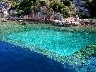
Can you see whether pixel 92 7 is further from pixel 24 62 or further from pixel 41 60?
pixel 24 62

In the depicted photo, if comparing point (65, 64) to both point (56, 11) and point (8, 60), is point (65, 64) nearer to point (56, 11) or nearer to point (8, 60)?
point (8, 60)

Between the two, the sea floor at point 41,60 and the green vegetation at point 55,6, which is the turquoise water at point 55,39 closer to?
the sea floor at point 41,60

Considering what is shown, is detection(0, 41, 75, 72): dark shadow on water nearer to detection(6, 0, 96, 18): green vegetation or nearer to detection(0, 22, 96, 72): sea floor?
detection(0, 22, 96, 72): sea floor

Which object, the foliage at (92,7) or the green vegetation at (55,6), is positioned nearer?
the green vegetation at (55,6)

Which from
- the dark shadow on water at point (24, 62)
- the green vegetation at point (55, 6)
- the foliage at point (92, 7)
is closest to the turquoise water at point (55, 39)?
the dark shadow on water at point (24, 62)

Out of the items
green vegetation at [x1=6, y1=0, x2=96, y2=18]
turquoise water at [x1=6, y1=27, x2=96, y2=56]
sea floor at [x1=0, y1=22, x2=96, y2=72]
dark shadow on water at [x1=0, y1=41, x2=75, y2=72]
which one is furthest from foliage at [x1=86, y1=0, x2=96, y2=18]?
dark shadow on water at [x1=0, y1=41, x2=75, y2=72]

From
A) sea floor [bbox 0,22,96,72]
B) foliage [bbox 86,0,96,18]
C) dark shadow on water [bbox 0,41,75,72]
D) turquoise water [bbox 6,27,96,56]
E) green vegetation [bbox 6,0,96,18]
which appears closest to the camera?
dark shadow on water [bbox 0,41,75,72]
